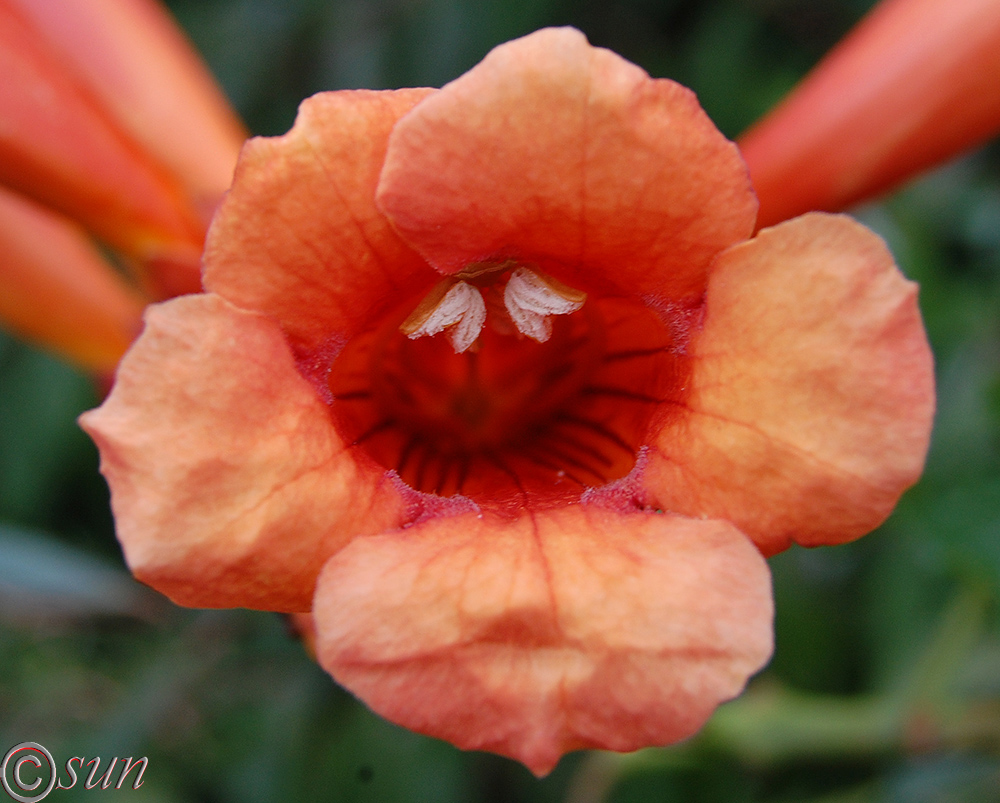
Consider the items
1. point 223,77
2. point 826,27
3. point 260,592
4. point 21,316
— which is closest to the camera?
point 260,592

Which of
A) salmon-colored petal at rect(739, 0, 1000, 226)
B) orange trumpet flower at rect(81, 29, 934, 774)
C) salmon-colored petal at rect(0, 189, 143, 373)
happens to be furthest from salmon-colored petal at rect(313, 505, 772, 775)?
salmon-colored petal at rect(0, 189, 143, 373)

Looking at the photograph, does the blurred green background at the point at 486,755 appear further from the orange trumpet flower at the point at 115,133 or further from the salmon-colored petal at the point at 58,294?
the orange trumpet flower at the point at 115,133

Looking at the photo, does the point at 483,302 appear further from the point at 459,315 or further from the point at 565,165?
the point at 565,165

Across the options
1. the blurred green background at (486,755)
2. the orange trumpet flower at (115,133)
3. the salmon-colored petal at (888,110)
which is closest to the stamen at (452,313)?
the salmon-colored petal at (888,110)

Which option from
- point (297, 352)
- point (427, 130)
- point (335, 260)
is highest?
point (427, 130)

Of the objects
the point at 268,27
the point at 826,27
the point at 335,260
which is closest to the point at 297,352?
the point at 335,260

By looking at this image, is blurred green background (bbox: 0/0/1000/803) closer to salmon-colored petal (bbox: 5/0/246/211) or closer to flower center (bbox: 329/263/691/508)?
salmon-colored petal (bbox: 5/0/246/211)

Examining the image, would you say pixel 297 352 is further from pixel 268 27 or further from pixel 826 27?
A: pixel 826 27
